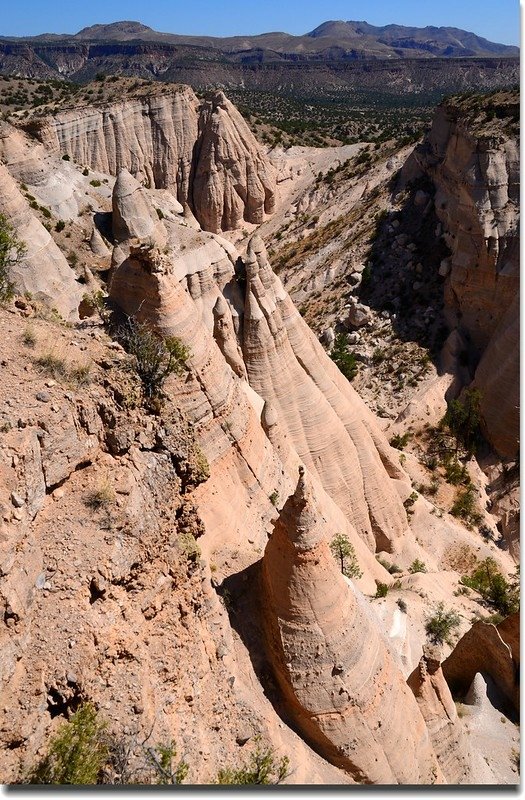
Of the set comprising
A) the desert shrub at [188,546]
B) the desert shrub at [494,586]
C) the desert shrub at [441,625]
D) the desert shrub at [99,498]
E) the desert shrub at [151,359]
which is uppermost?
the desert shrub at [151,359]

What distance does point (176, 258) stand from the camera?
20.4 metres

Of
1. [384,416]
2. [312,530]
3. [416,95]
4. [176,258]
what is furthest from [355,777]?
[416,95]

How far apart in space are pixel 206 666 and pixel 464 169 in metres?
34.4

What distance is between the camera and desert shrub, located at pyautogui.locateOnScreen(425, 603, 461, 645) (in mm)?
16375

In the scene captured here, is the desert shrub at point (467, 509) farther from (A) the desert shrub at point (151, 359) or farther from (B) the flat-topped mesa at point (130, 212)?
(A) the desert shrub at point (151, 359)

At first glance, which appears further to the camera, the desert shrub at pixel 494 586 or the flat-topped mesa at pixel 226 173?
the flat-topped mesa at pixel 226 173

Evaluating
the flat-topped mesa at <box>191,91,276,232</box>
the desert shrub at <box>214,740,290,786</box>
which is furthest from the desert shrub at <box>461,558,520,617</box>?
the flat-topped mesa at <box>191,91,276,232</box>

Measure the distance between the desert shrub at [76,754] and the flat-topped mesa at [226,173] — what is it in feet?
179

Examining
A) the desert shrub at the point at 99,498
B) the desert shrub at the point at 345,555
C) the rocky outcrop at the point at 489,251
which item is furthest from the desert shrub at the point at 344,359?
the desert shrub at the point at 99,498

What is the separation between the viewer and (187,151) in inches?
2195

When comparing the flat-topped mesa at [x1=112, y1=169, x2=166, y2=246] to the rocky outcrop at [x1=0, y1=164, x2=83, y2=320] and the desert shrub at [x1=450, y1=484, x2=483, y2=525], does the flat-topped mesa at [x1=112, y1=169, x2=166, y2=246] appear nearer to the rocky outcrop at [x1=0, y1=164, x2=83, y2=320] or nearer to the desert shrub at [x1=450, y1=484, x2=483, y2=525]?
the rocky outcrop at [x1=0, y1=164, x2=83, y2=320]

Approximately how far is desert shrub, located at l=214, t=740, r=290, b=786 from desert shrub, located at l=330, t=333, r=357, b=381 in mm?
27537

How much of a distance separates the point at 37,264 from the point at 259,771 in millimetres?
20145

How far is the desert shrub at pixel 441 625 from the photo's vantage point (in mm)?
16375
